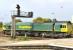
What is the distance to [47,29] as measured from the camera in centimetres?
5984

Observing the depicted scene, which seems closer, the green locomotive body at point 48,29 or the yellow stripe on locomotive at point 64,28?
the yellow stripe on locomotive at point 64,28

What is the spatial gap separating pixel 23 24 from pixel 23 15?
11.4 meters

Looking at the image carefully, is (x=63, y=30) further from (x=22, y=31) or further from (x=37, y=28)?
(x=22, y=31)

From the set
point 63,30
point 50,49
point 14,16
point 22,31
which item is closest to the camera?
point 50,49

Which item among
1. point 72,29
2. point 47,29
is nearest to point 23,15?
point 47,29

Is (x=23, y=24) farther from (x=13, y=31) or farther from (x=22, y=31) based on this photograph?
(x=13, y=31)

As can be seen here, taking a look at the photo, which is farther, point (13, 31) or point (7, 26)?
point (7, 26)

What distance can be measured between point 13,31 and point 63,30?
10622mm

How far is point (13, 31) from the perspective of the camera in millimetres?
54281

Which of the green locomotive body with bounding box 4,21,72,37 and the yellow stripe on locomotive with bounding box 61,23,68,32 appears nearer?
the yellow stripe on locomotive with bounding box 61,23,68,32

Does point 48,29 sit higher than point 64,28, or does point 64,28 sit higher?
point 64,28

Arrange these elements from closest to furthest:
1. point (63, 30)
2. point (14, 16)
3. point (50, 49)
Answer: point (50, 49) < point (14, 16) < point (63, 30)

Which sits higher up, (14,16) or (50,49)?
(14,16)

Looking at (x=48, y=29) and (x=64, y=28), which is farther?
(x=48, y=29)
